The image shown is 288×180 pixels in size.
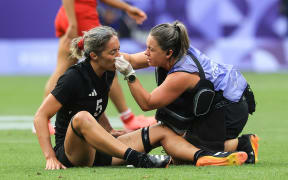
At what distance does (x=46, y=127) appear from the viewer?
591cm

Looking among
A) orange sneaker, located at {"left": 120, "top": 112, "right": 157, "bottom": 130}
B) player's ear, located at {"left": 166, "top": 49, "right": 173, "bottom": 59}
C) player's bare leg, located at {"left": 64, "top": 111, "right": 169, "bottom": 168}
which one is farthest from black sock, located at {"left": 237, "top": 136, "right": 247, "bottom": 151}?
orange sneaker, located at {"left": 120, "top": 112, "right": 157, "bottom": 130}

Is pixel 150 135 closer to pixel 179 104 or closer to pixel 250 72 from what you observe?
pixel 179 104

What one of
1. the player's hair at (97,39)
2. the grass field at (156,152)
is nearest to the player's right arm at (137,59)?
the player's hair at (97,39)

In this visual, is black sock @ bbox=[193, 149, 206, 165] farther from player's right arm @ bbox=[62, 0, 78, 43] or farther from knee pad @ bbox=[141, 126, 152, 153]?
player's right arm @ bbox=[62, 0, 78, 43]

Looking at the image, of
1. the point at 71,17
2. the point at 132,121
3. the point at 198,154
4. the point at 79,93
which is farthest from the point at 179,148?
the point at 71,17

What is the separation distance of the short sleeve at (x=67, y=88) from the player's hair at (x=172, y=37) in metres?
0.72

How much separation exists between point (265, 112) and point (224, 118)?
193 inches

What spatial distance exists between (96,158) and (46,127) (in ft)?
1.84

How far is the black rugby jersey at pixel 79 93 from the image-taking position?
593 centimetres

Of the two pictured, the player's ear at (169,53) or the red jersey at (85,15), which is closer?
the player's ear at (169,53)

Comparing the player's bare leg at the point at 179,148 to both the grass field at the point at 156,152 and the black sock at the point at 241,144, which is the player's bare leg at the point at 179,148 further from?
the black sock at the point at 241,144

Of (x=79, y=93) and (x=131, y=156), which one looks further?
(x=79, y=93)

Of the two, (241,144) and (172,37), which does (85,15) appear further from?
(241,144)

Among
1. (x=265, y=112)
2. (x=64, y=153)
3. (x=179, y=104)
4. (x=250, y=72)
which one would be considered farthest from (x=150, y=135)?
(x=250, y=72)
